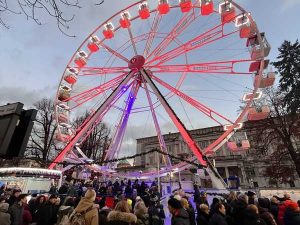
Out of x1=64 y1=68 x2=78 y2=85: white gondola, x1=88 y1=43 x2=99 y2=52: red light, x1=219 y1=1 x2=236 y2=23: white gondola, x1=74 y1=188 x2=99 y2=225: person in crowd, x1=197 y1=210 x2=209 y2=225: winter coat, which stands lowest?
x1=197 y1=210 x2=209 y2=225: winter coat

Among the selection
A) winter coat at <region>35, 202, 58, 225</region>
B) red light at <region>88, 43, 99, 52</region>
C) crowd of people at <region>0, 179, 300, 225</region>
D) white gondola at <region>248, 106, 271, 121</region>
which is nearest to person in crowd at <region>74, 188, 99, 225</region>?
crowd of people at <region>0, 179, 300, 225</region>

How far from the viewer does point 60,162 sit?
1499 centimetres

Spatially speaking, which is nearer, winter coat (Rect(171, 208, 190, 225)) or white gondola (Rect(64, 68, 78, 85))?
winter coat (Rect(171, 208, 190, 225))

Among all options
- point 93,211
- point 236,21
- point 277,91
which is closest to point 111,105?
point 236,21

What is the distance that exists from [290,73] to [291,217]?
787 inches

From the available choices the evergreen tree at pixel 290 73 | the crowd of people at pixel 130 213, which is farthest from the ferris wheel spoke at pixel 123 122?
the evergreen tree at pixel 290 73

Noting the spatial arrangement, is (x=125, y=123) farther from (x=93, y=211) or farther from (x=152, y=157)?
(x=152, y=157)

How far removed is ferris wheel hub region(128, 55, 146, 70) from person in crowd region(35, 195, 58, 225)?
1238 centimetres

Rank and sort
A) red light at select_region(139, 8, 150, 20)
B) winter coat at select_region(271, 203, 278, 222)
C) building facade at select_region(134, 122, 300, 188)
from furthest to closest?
building facade at select_region(134, 122, 300, 188) < red light at select_region(139, 8, 150, 20) < winter coat at select_region(271, 203, 278, 222)

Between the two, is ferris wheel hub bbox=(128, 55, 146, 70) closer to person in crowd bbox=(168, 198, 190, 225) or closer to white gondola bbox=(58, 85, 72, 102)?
white gondola bbox=(58, 85, 72, 102)

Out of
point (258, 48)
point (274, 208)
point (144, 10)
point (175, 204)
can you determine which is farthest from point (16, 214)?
point (144, 10)

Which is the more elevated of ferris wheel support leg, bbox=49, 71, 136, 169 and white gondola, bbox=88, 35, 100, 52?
white gondola, bbox=88, 35, 100, 52

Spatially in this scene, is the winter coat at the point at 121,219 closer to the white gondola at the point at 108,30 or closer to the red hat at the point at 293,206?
the red hat at the point at 293,206

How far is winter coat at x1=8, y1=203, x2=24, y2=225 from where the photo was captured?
516cm
